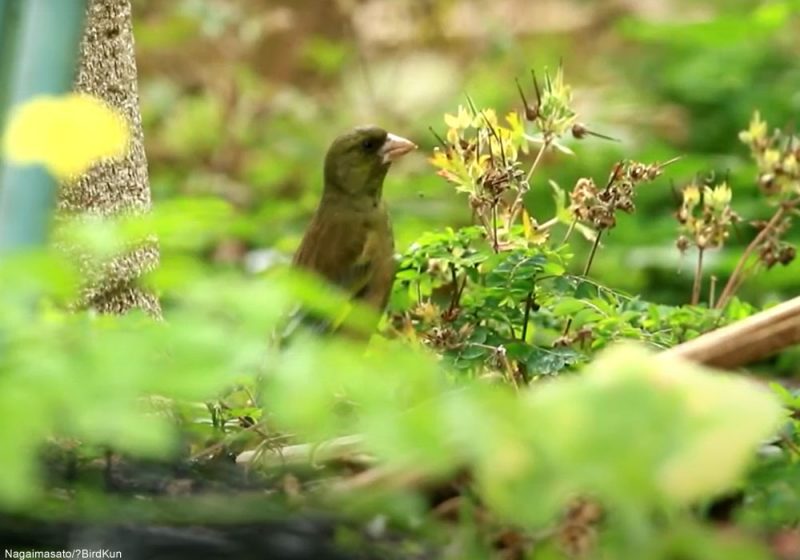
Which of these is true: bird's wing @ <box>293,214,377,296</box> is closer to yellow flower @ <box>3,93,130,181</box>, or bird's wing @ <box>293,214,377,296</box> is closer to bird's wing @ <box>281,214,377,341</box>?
bird's wing @ <box>281,214,377,341</box>

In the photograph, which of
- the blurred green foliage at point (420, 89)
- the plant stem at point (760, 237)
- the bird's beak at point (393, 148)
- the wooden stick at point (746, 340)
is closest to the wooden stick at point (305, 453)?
the wooden stick at point (746, 340)

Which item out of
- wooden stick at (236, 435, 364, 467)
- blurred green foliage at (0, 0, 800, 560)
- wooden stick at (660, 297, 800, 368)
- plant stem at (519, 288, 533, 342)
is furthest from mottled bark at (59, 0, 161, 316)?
wooden stick at (660, 297, 800, 368)

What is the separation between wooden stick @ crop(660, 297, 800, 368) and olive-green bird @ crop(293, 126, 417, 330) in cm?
80

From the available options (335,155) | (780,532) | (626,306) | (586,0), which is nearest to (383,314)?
(626,306)

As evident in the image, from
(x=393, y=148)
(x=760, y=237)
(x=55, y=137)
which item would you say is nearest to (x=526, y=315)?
(x=760, y=237)

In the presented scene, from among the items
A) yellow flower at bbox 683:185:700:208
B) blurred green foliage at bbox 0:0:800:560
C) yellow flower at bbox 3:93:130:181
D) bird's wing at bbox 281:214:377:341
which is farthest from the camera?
bird's wing at bbox 281:214:377:341

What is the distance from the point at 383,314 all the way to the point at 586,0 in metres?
4.58

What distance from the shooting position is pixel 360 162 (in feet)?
7.61

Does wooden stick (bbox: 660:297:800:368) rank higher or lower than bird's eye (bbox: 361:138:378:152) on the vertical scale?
lower

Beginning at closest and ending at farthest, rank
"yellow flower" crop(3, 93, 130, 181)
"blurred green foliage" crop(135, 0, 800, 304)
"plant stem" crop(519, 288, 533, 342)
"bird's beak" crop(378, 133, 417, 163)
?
"yellow flower" crop(3, 93, 130, 181)
"plant stem" crop(519, 288, 533, 342)
"bird's beak" crop(378, 133, 417, 163)
"blurred green foliage" crop(135, 0, 800, 304)

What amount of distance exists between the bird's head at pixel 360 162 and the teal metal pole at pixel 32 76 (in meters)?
1.03

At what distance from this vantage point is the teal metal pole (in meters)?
1.16

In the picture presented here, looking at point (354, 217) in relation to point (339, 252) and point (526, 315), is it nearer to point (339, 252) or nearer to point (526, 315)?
point (339, 252)

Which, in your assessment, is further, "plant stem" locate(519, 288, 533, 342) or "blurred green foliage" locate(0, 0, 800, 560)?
"plant stem" locate(519, 288, 533, 342)
